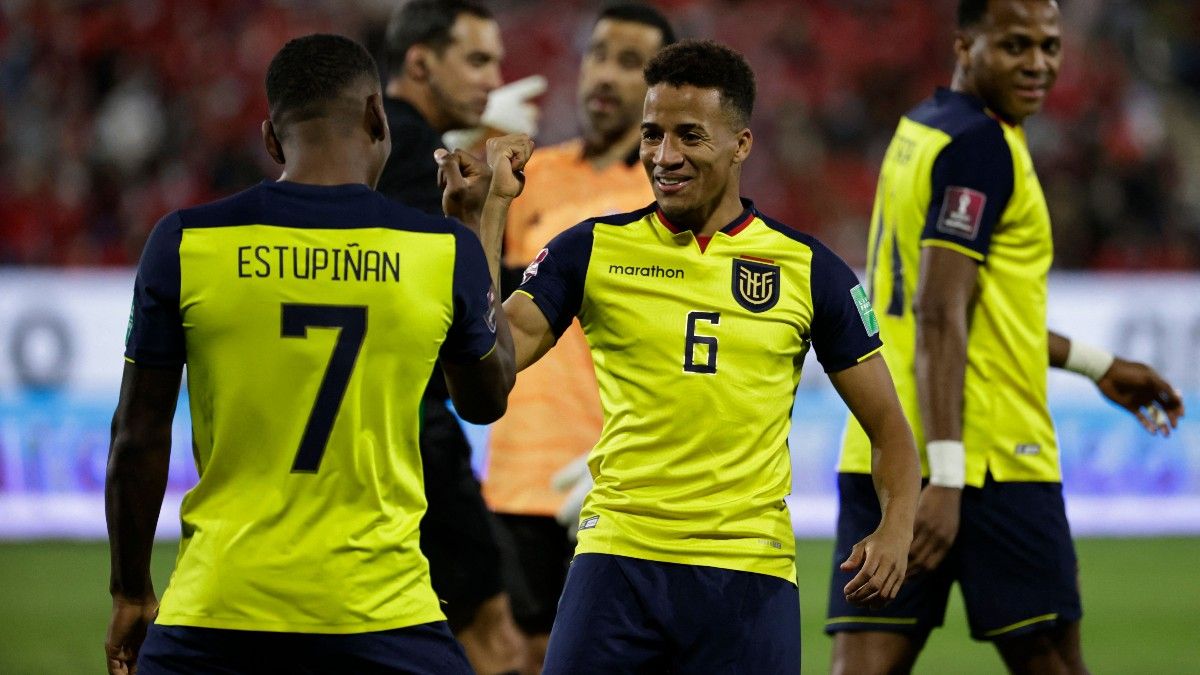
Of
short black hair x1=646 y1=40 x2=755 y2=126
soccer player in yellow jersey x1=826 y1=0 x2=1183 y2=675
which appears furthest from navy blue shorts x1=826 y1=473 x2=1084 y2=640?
short black hair x1=646 y1=40 x2=755 y2=126

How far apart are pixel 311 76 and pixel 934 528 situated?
2276 mm

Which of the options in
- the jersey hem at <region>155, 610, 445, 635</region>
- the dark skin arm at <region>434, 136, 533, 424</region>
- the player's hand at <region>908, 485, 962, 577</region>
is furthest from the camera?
the player's hand at <region>908, 485, 962, 577</region>

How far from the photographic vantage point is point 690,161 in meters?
3.91

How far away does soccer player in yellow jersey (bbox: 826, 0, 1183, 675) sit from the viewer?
469cm

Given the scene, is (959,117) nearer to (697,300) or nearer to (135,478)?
(697,300)

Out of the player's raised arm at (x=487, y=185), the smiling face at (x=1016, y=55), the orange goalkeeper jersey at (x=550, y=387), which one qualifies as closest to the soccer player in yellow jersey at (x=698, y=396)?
the player's raised arm at (x=487, y=185)

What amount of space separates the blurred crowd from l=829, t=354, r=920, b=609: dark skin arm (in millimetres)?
10703

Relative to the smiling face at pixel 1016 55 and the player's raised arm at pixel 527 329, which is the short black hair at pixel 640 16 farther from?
the player's raised arm at pixel 527 329

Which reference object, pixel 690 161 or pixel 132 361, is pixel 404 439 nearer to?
pixel 132 361

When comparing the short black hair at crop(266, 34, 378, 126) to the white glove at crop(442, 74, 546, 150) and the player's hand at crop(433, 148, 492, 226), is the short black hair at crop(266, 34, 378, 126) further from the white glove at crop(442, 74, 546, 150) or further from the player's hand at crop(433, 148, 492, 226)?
the white glove at crop(442, 74, 546, 150)

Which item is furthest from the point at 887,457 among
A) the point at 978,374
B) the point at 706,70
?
the point at 978,374

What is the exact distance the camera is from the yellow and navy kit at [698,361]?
12.3ft

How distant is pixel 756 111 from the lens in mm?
16266

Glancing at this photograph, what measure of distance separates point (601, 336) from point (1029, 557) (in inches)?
64.5
